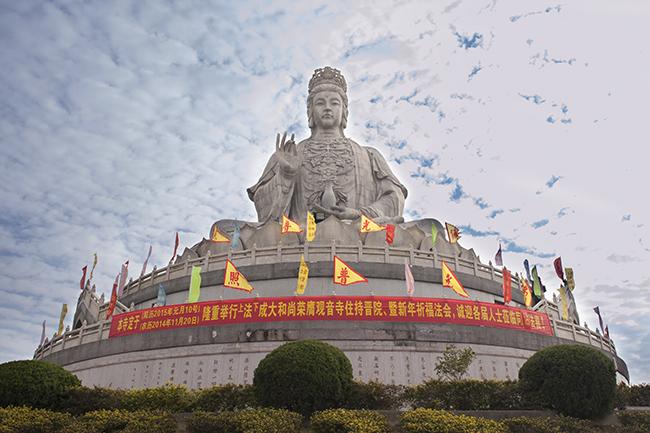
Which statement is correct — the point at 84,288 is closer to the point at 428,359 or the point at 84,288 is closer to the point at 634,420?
the point at 428,359

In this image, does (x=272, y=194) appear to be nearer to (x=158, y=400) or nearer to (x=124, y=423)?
(x=158, y=400)

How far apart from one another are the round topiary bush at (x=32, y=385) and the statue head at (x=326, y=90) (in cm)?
1667

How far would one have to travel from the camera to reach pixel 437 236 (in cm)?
1977

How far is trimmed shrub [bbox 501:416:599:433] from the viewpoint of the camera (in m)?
7.99

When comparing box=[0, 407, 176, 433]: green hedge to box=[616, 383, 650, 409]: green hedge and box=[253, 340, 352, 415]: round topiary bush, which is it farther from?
box=[616, 383, 650, 409]: green hedge

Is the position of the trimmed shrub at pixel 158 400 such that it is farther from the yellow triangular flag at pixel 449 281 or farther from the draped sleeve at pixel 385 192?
the draped sleeve at pixel 385 192

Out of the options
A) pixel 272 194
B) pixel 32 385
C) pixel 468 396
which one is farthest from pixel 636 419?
pixel 272 194

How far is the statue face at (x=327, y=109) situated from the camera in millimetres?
23875

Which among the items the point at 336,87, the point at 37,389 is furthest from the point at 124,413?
the point at 336,87

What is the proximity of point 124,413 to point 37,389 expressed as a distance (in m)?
2.02

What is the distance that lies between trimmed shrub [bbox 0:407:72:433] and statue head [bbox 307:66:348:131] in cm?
1781

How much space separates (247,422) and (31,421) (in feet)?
10.4

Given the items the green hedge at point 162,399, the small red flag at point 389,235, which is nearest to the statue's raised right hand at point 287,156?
the small red flag at point 389,235

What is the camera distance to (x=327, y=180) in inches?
870
